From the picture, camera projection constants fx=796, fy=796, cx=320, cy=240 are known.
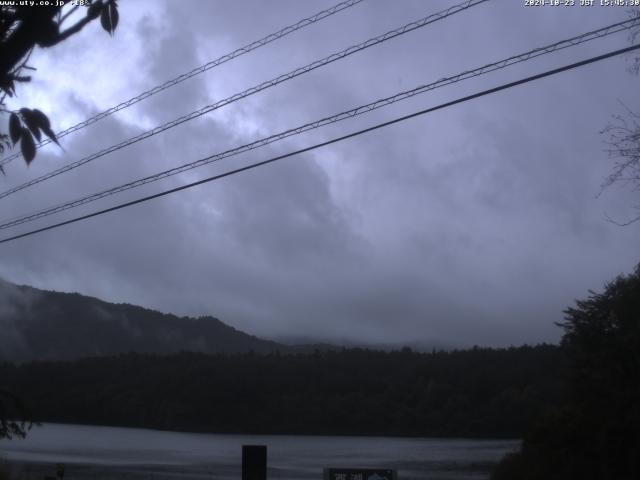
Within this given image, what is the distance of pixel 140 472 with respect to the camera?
37375 mm

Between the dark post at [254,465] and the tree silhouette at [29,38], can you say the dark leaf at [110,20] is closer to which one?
the tree silhouette at [29,38]

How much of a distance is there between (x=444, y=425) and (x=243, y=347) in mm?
66041

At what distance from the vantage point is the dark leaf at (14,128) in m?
4.01

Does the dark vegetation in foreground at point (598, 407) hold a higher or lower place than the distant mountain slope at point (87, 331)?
lower

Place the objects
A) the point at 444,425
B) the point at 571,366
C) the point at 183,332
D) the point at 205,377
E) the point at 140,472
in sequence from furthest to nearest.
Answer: the point at 183,332 → the point at 205,377 → the point at 444,425 → the point at 140,472 → the point at 571,366

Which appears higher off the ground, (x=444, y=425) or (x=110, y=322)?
(x=110, y=322)

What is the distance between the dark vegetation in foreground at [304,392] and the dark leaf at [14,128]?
225ft

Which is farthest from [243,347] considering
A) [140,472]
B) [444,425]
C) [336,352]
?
[140,472]

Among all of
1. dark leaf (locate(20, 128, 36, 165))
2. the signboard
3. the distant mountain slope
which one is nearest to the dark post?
the signboard

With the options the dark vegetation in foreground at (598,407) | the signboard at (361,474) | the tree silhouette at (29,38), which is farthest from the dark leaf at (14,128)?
the dark vegetation in foreground at (598,407)

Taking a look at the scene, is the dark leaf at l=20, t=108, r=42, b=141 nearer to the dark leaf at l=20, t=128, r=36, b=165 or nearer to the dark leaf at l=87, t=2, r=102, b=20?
the dark leaf at l=20, t=128, r=36, b=165

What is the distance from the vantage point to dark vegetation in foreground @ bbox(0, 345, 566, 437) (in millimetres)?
74812

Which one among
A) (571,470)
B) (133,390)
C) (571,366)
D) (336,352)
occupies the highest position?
(336,352)

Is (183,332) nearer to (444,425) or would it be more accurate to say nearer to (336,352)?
(336,352)
